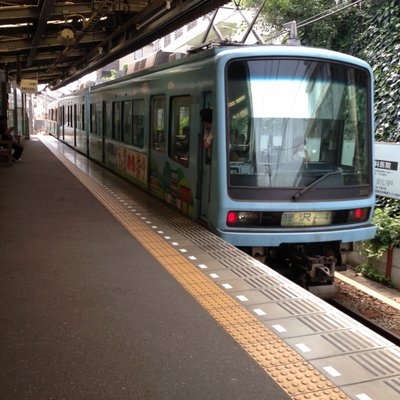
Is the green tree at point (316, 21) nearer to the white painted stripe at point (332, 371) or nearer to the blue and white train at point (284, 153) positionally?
the blue and white train at point (284, 153)

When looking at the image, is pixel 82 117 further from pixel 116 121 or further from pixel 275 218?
pixel 275 218

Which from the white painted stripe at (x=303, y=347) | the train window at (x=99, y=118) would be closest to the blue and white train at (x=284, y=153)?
the white painted stripe at (x=303, y=347)

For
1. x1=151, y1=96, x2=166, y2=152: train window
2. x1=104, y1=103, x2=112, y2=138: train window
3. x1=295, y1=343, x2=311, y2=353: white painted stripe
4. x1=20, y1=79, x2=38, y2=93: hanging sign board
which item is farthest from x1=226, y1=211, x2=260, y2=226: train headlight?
x1=20, y1=79, x2=38, y2=93: hanging sign board

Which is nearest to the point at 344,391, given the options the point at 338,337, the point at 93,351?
the point at 338,337

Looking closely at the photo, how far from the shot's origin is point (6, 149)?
12297mm

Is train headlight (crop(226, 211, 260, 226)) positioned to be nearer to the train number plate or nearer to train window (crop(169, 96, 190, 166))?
the train number plate

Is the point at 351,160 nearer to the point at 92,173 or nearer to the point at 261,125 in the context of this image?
the point at 261,125

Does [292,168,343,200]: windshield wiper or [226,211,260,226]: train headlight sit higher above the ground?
[292,168,343,200]: windshield wiper

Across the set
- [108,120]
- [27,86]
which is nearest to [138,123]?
[108,120]

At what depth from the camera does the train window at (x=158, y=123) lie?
23.5 ft

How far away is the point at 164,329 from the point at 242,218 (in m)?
2.27

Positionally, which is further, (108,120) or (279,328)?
(108,120)

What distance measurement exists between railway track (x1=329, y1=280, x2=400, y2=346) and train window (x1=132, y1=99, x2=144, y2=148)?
14.0 ft

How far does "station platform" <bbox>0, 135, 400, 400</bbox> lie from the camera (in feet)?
7.67
